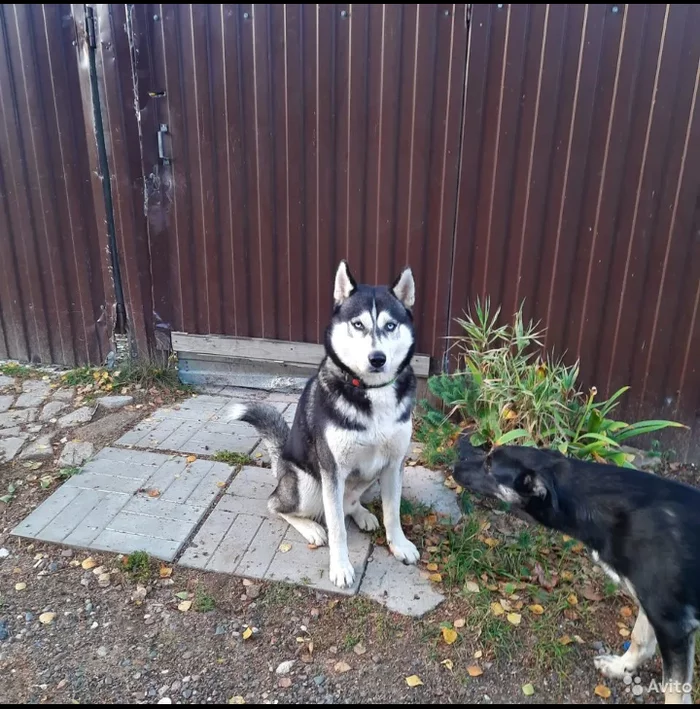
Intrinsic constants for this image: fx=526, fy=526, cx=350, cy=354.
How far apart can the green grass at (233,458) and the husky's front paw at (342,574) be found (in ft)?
3.98

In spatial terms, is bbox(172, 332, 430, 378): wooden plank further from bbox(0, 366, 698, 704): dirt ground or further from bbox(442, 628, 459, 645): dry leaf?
bbox(442, 628, 459, 645): dry leaf

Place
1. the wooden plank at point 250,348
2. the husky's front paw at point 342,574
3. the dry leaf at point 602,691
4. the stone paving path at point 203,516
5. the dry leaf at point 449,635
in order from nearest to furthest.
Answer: the dry leaf at point 602,691
the dry leaf at point 449,635
the husky's front paw at point 342,574
the stone paving path at point 203,516
the wooden plank at point 250,348

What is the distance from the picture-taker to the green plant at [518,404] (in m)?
3.25

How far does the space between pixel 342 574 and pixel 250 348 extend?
8.27 feet

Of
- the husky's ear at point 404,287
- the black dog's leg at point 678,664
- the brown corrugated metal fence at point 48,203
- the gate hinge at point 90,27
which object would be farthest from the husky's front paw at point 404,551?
the gate hinge at point 90,27

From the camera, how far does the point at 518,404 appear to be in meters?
3.39

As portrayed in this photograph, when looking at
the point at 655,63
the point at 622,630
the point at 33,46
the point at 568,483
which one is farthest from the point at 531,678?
Answer: the point at 33,46

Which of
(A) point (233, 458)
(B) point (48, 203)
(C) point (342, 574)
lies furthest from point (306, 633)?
(B) point (48, 203)

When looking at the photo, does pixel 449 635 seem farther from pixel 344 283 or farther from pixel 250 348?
pixel 250 348

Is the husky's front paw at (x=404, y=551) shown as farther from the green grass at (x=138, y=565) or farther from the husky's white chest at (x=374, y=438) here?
the green grass at (x=138, y=565)

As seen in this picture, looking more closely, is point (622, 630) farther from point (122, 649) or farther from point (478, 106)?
point (478, 106)

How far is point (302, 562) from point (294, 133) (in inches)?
124

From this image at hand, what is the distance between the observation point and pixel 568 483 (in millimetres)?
2244

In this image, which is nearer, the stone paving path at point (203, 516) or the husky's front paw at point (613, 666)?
the husky's front paw at point (613, 666)
